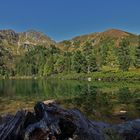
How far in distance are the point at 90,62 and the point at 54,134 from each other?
180 m

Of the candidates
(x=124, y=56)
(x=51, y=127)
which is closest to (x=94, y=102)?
(x=51, y=127)

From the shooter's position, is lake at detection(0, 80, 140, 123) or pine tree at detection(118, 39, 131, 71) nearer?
lake at detection(0, 80, 140, 123)

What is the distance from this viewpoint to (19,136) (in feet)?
33.2

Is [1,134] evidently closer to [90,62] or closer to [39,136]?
[39,136]

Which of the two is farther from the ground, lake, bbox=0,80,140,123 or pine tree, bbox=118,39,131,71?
pine tree, bbox=118,39,131,71

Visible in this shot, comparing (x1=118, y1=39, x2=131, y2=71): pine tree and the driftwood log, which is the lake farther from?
(x1=118, y1=39, x2=131, y2=71): pine tree

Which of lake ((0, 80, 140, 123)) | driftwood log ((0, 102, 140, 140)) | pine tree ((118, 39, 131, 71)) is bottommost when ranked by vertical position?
lake ((0, 80, 140, 123))

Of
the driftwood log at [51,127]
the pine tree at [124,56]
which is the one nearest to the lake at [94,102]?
the driftwood log at [51,127]

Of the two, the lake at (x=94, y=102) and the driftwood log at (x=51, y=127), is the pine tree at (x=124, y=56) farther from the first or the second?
the driftwood log at (x=51, y=127)

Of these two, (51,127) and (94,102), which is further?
(94,102)

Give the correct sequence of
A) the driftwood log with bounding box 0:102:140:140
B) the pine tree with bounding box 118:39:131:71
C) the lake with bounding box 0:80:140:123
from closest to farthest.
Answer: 1. the driftwood log with bounding box 0:102:140:140
2. the lake with bounding box 0:80:140:123
3. the pine tree with bounding box 118:39:131:71

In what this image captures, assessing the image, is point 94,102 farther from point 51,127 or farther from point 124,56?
point 124,56

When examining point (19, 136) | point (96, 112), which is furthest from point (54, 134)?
point (96, 112)

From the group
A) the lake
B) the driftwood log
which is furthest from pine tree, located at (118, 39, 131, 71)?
the driftwood log
